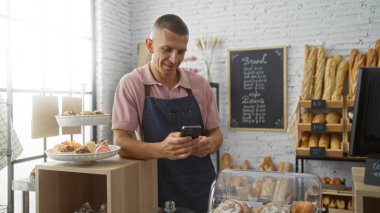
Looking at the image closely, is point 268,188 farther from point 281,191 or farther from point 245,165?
point 245,165

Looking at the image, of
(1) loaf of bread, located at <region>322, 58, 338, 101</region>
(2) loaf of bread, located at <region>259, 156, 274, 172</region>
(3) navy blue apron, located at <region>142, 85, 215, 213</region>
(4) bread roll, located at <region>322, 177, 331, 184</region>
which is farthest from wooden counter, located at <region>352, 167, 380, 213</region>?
(2) loaf of bread, located at <region>259, 156, 274, 172</region>

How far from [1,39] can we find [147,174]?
2603 mm

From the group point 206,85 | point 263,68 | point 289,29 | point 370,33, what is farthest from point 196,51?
point 206,85

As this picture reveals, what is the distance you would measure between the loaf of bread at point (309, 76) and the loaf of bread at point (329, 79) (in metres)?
0.15

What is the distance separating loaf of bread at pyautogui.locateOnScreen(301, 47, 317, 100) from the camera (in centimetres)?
400

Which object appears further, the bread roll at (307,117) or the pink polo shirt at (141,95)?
the bread roll at (307,117)

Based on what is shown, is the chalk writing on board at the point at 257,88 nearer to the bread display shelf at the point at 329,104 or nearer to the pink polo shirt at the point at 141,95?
the bread display shelf at the point at 329,104

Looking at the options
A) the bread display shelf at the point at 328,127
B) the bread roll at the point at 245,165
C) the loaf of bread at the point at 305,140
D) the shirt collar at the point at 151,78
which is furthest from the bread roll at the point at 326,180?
the shirt collar at the point at 151,78

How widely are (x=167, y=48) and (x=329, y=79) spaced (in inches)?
113

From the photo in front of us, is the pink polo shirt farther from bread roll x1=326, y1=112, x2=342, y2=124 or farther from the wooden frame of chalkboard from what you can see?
the wooden frame of chalkboard

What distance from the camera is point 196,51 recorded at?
190 inches

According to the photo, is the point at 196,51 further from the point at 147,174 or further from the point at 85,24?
the point at 147,174

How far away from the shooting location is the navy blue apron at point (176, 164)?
1718 mm

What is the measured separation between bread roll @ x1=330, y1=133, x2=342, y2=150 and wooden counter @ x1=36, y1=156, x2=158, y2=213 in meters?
2.82
